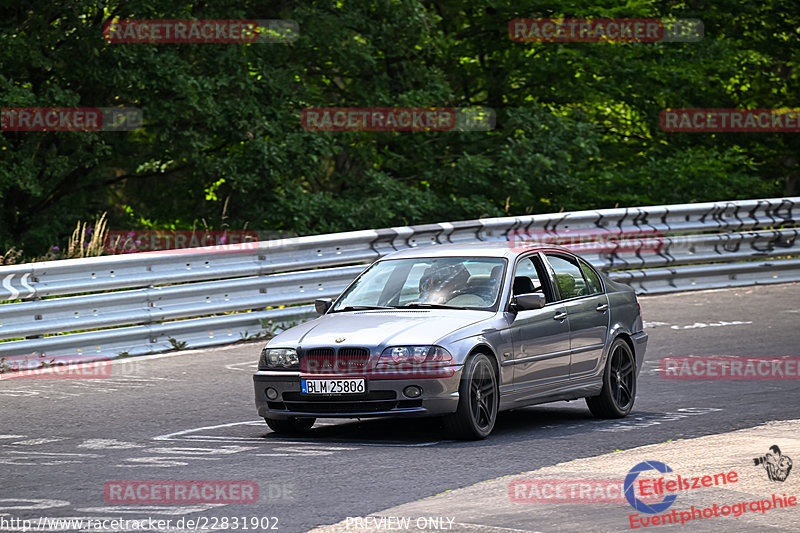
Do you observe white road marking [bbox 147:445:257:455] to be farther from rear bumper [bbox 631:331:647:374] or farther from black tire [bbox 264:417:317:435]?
rear bumper [bbox 631:331:647:374]

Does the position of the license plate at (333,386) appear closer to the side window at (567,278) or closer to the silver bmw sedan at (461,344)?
the silver bmw sedan at (461,344)

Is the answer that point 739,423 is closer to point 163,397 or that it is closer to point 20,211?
point 163,397

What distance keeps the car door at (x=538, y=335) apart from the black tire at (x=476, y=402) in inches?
14.4

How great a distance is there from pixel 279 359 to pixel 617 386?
2.95 metres

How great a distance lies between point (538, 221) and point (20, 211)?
914 cm

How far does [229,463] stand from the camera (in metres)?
8.73

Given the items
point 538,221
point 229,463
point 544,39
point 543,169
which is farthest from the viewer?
point 544,39

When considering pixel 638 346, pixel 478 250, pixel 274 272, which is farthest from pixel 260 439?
pixel 274 272

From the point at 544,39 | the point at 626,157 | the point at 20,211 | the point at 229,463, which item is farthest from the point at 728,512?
the point at 626,157

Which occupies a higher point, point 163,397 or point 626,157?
point 626,157

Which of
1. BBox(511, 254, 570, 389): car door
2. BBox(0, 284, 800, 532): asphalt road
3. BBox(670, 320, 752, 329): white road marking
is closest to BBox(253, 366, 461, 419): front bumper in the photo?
BBox(0, 284, 800, 532): asphalt road

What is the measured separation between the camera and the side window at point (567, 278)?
36.5 ft

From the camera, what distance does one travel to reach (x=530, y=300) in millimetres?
10234

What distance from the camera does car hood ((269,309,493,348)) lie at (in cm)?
962
